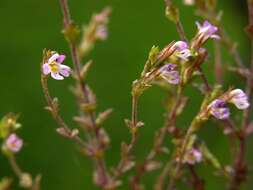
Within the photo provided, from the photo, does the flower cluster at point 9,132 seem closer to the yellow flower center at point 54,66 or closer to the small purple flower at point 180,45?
the yellow flower center at point 54,66

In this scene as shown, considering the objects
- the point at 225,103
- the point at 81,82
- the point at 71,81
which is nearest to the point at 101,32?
the point at 81,82

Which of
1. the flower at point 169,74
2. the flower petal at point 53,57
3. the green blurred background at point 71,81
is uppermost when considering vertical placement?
the flower petal at point 53,57

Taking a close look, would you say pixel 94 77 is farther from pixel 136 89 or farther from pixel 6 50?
pixel 136 89

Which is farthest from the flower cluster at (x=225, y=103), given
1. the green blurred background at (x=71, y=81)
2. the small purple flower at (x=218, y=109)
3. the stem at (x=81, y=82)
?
the green blurred background at (x=71, y=81)

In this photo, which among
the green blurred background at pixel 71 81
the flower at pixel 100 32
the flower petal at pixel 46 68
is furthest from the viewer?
the green blurred background at pixel 71 81

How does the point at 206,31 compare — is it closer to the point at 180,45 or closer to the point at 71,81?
the point at 180,45

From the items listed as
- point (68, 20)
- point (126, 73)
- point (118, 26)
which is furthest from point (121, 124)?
point (68, 20)
